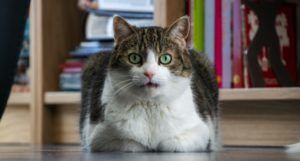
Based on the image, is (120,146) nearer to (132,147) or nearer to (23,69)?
(132,147)

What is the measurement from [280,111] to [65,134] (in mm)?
795

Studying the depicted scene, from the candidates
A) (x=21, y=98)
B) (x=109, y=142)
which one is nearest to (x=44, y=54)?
(x=21, y=98)

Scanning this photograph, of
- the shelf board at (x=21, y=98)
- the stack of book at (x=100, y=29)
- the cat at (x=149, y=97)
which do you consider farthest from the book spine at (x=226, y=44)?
the shelf board at (x=21, y=98)

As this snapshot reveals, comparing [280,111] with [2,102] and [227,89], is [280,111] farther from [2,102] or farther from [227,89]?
[2,102]

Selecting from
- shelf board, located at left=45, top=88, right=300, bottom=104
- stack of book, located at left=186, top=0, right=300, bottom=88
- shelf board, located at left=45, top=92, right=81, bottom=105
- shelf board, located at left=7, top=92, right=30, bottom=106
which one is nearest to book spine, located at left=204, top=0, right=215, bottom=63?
stack of book, located at left=186, top=0, right=300, bottom=88

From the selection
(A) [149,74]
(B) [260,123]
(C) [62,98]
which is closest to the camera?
(A) [149,74]

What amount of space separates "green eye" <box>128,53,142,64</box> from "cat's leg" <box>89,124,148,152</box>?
0.15m

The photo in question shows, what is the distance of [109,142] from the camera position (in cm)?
126

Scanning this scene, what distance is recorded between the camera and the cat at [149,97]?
121cm

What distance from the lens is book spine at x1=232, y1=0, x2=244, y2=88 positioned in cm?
179

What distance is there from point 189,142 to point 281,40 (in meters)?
0.69

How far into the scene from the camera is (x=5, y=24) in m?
0.69

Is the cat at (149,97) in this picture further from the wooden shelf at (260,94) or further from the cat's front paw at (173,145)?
the wooden shelf at (260,94)

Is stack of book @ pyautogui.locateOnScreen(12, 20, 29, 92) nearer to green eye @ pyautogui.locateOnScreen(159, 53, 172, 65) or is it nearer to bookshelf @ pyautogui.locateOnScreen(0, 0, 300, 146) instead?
bookshelf @ pyautogui.locateOnScreen(0, 0, 300, 146)
